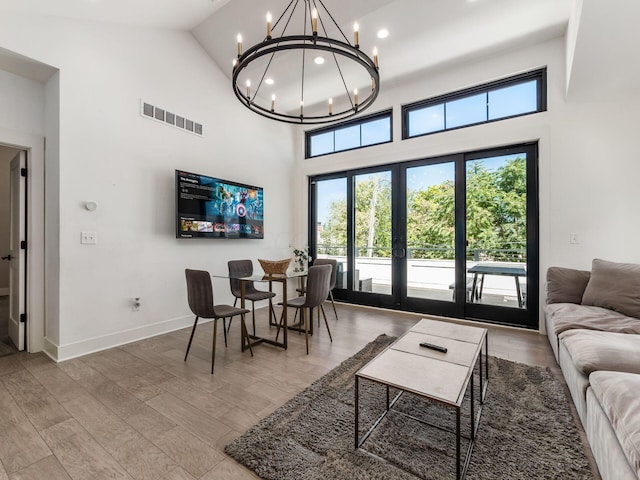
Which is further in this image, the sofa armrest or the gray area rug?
the sofa armrest

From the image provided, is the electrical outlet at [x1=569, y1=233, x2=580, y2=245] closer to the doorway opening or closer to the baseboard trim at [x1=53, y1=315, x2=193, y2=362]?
the baseboard trim at [x1=53, y1=315, x2=193, y2=362]

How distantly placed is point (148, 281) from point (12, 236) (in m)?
1.49

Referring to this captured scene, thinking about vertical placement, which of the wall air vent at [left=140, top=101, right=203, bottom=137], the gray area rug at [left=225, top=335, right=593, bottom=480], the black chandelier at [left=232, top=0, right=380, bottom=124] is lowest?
the gray area rug at [left=225, top=335, right=593, bottom=480]

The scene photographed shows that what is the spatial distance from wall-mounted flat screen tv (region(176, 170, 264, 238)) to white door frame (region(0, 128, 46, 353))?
1.31 m

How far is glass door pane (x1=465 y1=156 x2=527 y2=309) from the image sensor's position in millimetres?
3895

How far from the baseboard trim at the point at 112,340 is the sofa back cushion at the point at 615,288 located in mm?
4527

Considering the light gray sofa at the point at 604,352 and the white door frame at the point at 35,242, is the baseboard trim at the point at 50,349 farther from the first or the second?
the light gray sofa at the point at 604,352

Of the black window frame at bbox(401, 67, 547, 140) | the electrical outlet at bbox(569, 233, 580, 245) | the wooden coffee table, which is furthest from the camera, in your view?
the black window frame at bbox(401, 67, 547, 140)

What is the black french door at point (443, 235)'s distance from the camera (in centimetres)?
390

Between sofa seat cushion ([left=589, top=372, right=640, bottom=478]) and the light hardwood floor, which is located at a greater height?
sofa seat cushion ([left=589, top=372, right=640, bottom=478])

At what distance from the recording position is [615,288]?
2744mm

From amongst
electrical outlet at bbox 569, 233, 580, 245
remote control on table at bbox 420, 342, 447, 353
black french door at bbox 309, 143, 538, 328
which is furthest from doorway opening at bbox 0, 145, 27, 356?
electrical outlet at bbox 569, 233, 580, 245

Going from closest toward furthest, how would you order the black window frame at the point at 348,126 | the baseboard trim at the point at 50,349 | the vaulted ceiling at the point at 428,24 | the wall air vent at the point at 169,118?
the vaulted ceiling at the point at 428,24
the baseboard trim at the point at 50,349
the wall air vent at the point at 169,118
the black window frame at the point at 348,126

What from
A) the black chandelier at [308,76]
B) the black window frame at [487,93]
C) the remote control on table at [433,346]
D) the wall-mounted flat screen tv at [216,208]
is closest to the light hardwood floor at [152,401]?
the remote control on table at [433,346]
